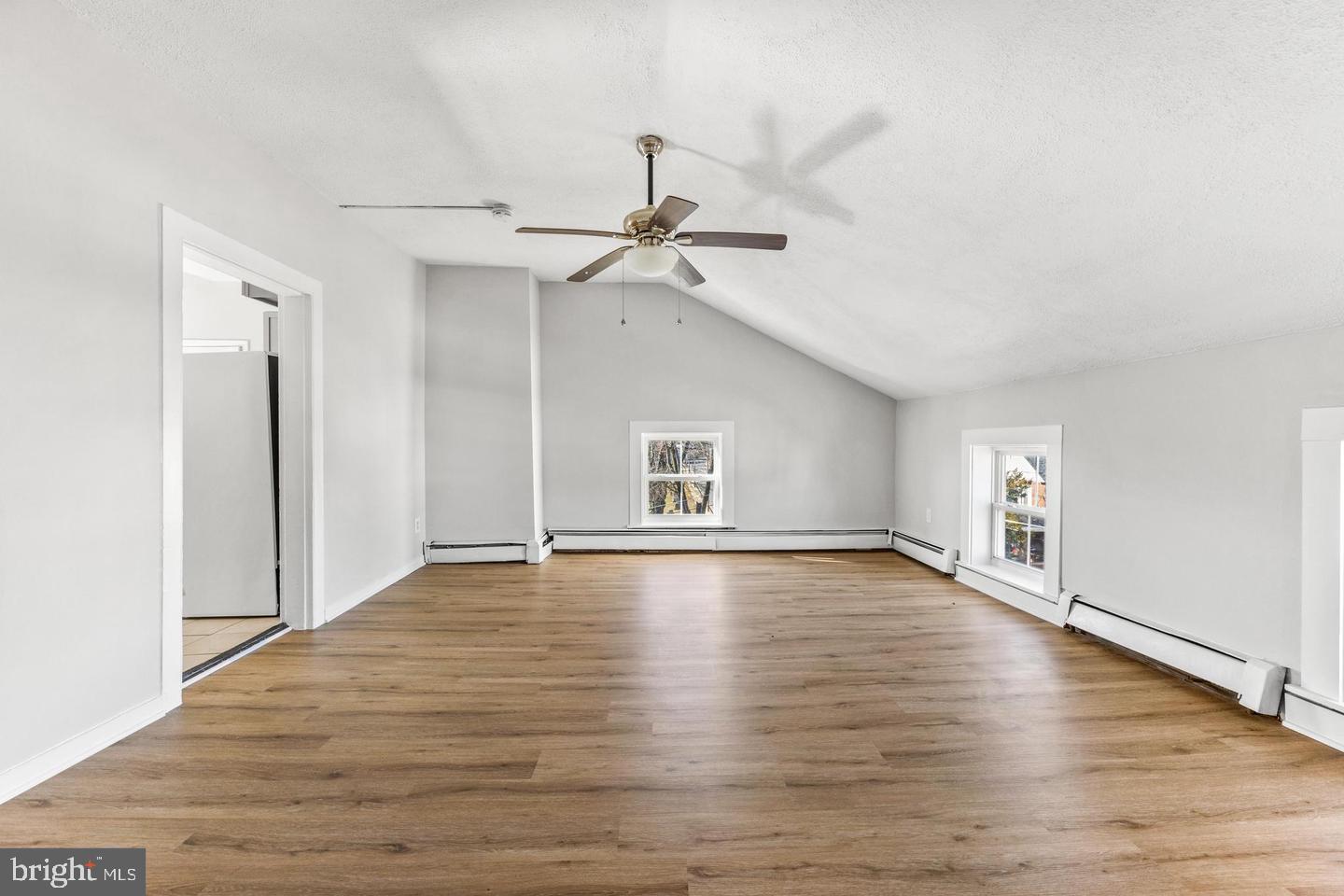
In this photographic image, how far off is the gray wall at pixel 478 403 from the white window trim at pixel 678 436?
1085 millimetres

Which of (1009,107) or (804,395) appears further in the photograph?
(804,395)

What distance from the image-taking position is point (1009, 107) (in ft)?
6.05

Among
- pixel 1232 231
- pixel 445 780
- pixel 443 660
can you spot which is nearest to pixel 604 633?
pixel 443 660

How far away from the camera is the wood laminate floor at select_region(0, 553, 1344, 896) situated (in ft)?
4.77

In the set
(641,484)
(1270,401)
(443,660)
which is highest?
(1270,401)

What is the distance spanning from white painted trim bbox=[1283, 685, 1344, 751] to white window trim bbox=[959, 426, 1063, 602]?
54.7 inches

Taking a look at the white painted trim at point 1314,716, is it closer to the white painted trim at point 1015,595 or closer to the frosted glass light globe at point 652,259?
the white painted trim at point 1015,595

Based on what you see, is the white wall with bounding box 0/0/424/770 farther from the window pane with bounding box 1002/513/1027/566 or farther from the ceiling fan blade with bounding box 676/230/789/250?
the window pane with bounding box 1002/513/1027/566

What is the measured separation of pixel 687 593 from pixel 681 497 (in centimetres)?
186

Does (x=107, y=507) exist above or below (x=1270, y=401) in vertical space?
below

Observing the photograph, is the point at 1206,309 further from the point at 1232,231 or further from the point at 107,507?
the point at 107,507

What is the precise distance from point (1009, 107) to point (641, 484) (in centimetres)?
448

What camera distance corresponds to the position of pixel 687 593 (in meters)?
4.18

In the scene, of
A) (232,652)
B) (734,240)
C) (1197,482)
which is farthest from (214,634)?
(1197,482)
